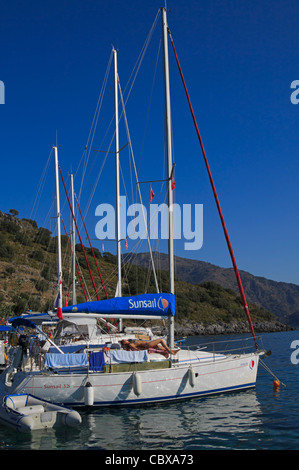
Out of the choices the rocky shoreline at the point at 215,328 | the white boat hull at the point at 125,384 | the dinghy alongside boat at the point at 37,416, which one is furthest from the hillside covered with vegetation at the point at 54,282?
the dinghy alongside boat at the point at 37,416

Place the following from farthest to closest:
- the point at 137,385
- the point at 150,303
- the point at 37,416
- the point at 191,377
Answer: the point at 150,303
the point at 191,377
the point at 137,385
the point at 37,416

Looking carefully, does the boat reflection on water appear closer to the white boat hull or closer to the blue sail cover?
the white boat hull

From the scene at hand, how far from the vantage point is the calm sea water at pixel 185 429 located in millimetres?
12734

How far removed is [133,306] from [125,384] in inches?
138

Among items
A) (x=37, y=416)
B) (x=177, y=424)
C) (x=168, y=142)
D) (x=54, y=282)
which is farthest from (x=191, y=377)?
(x=54, y=282)

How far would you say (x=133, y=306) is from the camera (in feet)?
62.3

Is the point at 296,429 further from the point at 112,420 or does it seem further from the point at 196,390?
the point at 112,420

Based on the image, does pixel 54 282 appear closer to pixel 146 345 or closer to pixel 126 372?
pixel 146 345

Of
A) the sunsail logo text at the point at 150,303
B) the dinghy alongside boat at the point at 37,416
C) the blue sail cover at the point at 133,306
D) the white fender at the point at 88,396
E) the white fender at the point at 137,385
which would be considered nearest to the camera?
the dinghy alongside boat at the point at 37,416

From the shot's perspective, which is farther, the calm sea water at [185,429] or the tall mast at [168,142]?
the tall mast at [168,142]

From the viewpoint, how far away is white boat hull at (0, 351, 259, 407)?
1652cm

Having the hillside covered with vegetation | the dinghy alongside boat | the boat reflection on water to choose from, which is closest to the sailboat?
the boat reflection on water

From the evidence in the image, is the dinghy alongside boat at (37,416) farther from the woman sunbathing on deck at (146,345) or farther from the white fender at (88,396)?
the woman sunbathing on deck at (146,345)

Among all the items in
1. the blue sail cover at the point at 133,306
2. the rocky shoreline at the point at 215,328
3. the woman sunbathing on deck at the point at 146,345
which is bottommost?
the rocky shoreline at the point at 215,328
